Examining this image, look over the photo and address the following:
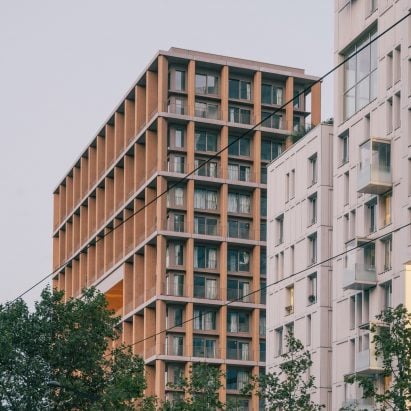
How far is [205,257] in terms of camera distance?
345 feet

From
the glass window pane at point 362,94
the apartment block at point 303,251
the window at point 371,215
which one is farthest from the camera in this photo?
the apartment block at point 303,251

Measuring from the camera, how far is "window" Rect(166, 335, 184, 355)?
103 metres

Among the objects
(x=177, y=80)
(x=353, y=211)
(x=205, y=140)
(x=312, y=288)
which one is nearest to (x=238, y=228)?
(x=205, y=140)

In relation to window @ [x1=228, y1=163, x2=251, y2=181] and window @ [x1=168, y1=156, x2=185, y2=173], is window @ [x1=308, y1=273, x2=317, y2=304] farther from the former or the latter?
window @ [x1=168, y1=156, x2=185, y2=173]

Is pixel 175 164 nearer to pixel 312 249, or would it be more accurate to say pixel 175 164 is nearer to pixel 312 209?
pixel 312 209

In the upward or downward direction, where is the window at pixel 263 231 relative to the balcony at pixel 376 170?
upward

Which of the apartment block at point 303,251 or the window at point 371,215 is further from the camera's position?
the apartment block at point 303,251

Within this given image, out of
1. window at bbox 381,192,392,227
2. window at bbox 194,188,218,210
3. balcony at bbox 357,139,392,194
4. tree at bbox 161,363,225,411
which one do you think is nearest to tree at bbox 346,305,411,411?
tree at bbox 161,363,225,411

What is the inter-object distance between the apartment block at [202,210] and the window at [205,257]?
Answer: 7cm

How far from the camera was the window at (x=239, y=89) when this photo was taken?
351ft

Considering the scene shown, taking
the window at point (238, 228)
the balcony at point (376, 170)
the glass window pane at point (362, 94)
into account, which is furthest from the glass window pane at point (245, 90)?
the balcony at point (376, 170)

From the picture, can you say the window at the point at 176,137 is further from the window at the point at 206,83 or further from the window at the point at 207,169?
the window at the point at 206,83

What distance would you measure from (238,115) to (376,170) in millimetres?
37885

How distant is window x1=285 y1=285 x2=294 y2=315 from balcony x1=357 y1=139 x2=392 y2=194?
1370cm
